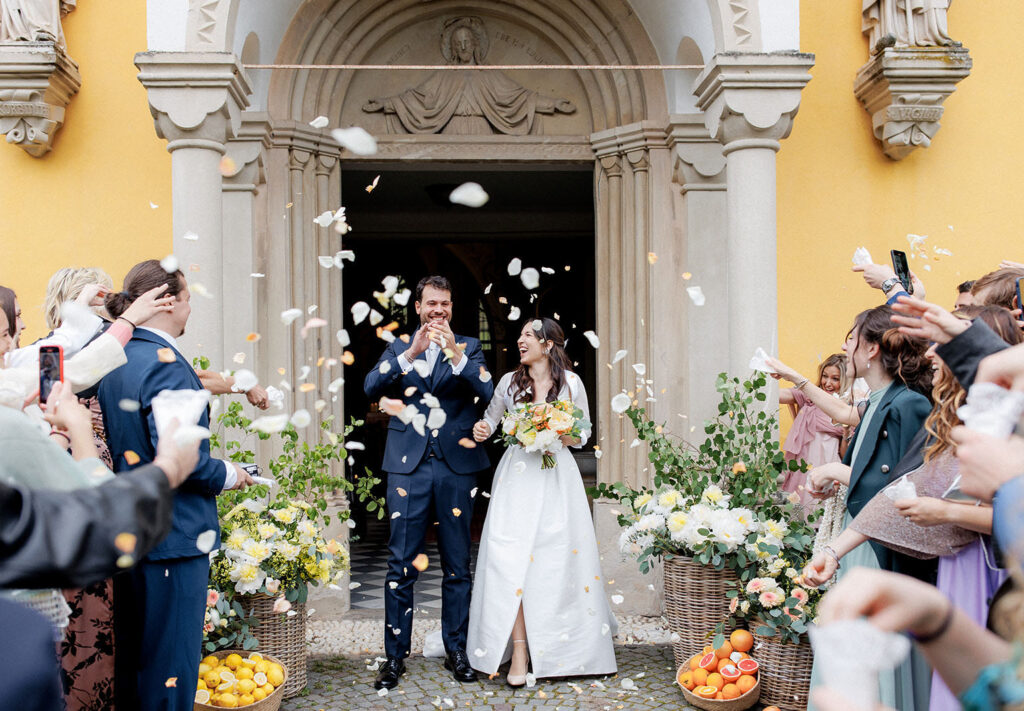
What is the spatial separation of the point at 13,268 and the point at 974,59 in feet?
22.7

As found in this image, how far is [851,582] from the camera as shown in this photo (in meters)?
1.29

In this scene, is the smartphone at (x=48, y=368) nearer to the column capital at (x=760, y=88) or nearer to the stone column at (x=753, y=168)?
the stone column at (x=753, y=168)

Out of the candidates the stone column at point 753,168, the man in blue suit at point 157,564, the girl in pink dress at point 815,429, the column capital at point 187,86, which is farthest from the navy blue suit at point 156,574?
the girl in pink dress at point 815,429

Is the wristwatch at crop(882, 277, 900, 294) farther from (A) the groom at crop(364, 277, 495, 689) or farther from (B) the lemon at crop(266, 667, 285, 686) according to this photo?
(B) the lemon at crop(266, 667, 285, 686)

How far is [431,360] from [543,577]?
135 cm

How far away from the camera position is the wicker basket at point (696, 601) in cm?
464

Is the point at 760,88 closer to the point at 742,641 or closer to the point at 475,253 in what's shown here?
the point at 742,641

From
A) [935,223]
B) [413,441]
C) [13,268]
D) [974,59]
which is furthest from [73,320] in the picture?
[974,59]

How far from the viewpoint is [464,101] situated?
676cm

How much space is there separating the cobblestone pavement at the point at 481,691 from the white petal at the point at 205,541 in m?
1.60

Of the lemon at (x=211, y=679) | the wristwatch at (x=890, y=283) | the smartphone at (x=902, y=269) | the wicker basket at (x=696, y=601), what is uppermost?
the smartphone at (x=902, y=269)

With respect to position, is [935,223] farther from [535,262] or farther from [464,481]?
[535,262]

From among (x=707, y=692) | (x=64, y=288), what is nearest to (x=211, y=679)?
(x=64, y=288)

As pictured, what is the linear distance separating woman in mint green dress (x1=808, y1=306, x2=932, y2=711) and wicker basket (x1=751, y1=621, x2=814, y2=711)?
0.76 metres
